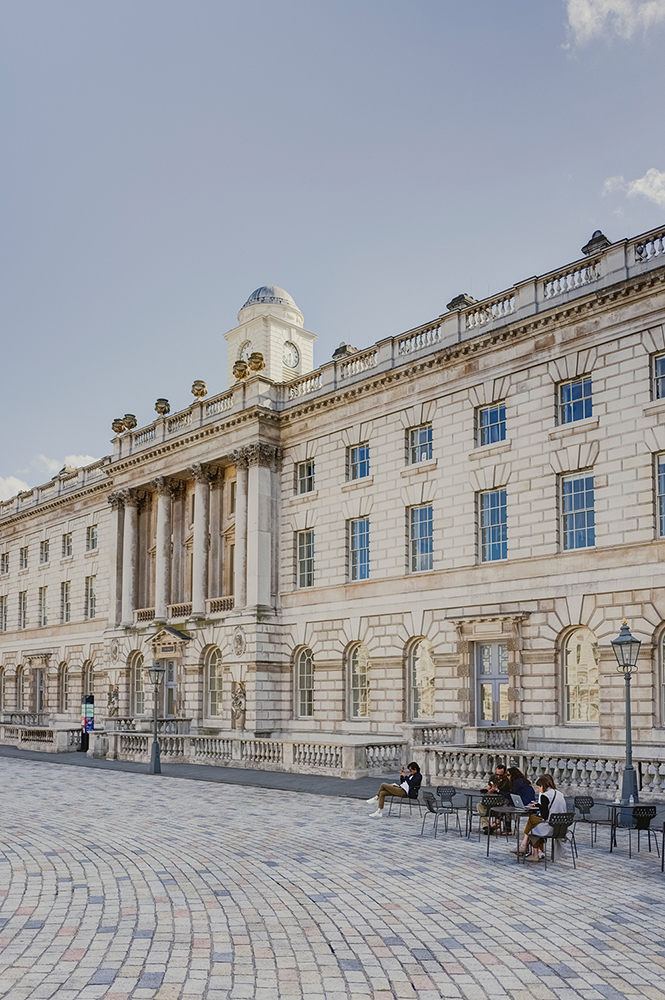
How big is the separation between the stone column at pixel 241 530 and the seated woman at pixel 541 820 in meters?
23.9

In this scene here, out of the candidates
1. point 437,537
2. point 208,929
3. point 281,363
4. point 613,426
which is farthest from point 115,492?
point 208,929

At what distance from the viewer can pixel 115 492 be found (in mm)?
46594

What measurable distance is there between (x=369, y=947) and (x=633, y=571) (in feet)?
60.3

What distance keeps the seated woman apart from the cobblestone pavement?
432 mm

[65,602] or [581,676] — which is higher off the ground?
[65,602]

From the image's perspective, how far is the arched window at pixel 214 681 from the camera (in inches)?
1572

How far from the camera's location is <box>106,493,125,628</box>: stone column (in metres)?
46.1

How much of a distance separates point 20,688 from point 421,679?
35.3 metres

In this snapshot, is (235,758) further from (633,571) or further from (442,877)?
(442,877)

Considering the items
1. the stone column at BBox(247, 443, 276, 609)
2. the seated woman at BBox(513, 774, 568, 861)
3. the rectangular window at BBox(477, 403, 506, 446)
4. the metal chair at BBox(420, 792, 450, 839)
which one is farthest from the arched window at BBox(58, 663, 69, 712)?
the seated woman at BBox(513, 774, 568, 861)

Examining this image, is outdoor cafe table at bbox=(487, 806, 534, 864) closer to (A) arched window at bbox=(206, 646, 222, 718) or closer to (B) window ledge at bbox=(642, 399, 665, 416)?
(B) window ledge at bbox=(642, 399, 665, 416)

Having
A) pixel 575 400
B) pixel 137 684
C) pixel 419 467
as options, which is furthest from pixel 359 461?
pixel 137 684

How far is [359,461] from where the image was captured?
116 ft

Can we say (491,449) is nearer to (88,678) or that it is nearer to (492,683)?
(492,683)
